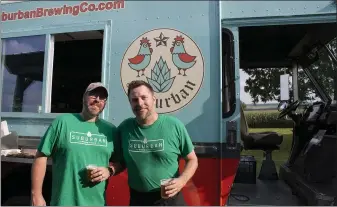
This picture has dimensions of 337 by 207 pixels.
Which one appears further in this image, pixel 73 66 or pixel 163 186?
pixel 73 66

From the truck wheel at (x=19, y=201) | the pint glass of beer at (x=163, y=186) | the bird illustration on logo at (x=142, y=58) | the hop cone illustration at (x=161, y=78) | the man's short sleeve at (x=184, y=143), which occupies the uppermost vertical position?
the bird illustration on logo at (x=142, y=58)

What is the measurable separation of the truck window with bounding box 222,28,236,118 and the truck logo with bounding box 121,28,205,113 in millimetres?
210

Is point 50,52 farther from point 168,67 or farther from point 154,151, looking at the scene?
point 154,151

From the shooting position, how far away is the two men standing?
1909 millimetres

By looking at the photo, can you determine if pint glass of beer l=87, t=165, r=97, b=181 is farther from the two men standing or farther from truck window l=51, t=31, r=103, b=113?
truck window l=51, t=31, r=103, b=113

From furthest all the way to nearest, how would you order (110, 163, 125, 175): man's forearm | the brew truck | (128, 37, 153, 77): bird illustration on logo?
(128, 37, 153, 77): bird illustration on logo → the brew truck → (110, 163, 125, 175): man's forearm

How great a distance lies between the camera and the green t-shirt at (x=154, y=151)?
6.27 ft

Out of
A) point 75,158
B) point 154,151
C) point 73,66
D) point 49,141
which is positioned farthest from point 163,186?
point 73,66

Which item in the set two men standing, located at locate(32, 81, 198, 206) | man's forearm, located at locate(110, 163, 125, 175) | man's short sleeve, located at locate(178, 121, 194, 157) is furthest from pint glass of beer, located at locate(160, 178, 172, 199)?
man's forearm, located at locate(110, 163, 125, 175)

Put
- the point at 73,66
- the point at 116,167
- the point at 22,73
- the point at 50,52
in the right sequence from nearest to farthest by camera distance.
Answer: the point at 116,167
the point at 50,52
the point at 22,73
the point at 73,66

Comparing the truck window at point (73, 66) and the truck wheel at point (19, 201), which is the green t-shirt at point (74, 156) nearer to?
the truck window at point (73, 66)

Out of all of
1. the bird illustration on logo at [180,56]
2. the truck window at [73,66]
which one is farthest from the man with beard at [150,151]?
the truck window at [73,66]

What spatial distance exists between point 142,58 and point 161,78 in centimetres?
23

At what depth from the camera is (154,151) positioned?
6.26ft
